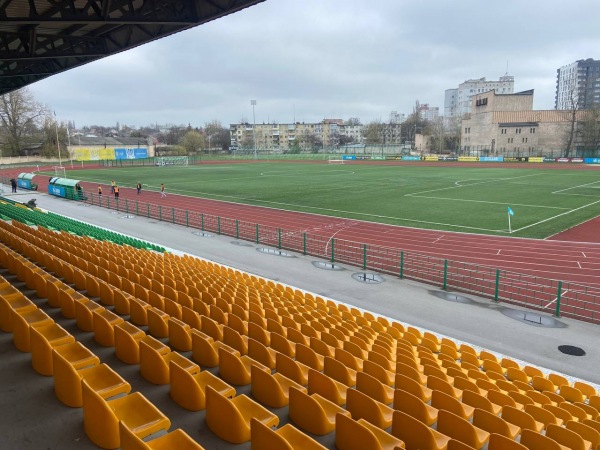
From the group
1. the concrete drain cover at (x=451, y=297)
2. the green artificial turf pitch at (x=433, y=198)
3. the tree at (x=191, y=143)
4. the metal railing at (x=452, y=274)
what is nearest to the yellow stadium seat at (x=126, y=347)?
the concrete drain cover at (x=451, y=297)

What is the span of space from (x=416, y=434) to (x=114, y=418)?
2762 millimetres

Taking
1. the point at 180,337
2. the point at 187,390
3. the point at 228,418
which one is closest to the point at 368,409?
the point at 228,418

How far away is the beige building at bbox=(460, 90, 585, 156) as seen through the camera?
97188 millimetres

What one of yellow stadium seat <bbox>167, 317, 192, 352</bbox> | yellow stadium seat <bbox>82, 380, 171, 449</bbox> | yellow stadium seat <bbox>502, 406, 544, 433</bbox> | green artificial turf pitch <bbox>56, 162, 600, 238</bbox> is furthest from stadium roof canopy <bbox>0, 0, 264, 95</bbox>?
green artificial turf pitch <bbox>56, 162, 600, 238</bbox>

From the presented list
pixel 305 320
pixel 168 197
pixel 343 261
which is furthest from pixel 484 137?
pixel 305 320

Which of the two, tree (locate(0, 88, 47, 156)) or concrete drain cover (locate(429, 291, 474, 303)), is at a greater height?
tree (locate(0, 88, 47, 156))

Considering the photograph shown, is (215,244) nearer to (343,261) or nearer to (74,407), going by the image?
(343,261)

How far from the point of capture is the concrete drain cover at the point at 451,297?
45.3 ft

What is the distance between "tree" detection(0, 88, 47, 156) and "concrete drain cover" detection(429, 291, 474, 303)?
8779 centimetres

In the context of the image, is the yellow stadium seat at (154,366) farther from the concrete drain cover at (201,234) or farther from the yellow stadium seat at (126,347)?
the concrete drain cover at (201,234)

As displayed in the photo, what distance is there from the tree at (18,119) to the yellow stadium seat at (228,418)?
303 ft

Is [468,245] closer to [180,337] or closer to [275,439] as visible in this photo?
[180,337]

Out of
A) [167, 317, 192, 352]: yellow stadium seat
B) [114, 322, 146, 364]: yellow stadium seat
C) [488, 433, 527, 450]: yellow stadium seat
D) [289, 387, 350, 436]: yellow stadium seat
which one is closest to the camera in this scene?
[488, 433, 527, 450]: yellow stadium seat

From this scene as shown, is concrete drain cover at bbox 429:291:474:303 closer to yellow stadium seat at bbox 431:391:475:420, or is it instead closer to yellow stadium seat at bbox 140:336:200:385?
yellow stadium seat at bbox 431:391:475:420
